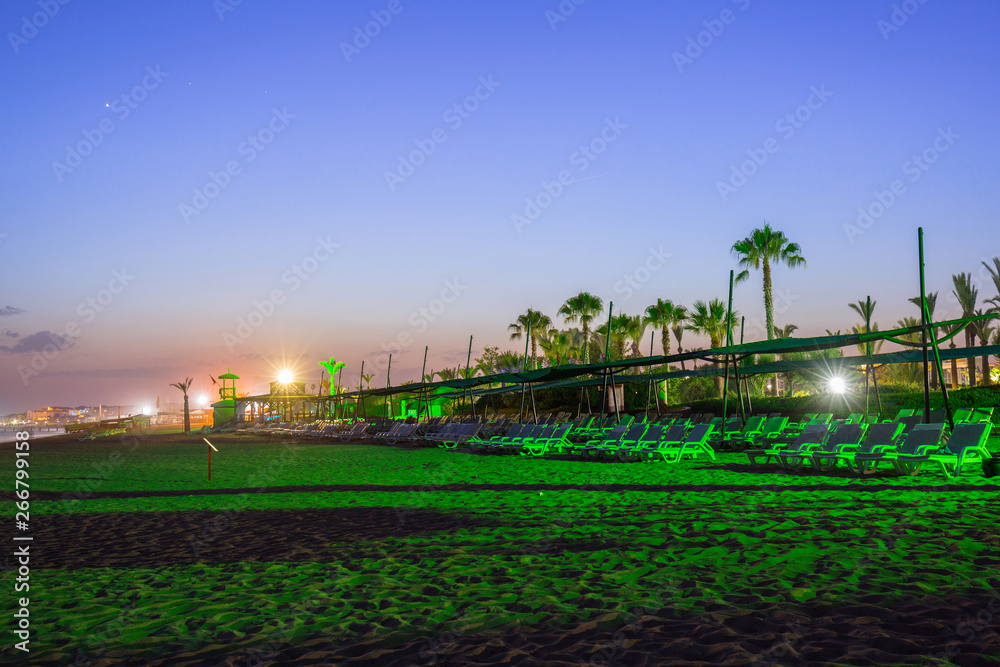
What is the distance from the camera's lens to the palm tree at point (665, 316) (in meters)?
47.1

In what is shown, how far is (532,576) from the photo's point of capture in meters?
5.49

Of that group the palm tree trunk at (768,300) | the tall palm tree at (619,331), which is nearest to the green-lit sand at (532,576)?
the palm tree trunk at (768,300)

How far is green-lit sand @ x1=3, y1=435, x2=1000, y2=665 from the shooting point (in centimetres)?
398

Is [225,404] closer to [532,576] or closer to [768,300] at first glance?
[768,300]

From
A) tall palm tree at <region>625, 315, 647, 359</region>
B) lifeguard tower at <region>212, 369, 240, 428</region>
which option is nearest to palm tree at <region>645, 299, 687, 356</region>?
tall palm tree at <region>625, 315, 647, 359</region>

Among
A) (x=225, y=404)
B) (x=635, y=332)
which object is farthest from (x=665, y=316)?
(x=225, y=404)

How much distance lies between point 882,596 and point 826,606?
465mm

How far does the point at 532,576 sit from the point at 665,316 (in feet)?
142

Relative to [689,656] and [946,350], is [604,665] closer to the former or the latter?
[689,656]

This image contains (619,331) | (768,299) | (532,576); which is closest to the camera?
(532,576)

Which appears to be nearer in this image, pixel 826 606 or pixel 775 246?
pixel 826 606

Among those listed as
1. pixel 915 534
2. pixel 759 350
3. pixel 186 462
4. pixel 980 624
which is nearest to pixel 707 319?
pixel 759 350

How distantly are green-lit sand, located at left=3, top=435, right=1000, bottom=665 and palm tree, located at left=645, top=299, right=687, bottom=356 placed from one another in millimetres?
36820

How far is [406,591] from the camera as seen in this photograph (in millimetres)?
5191
